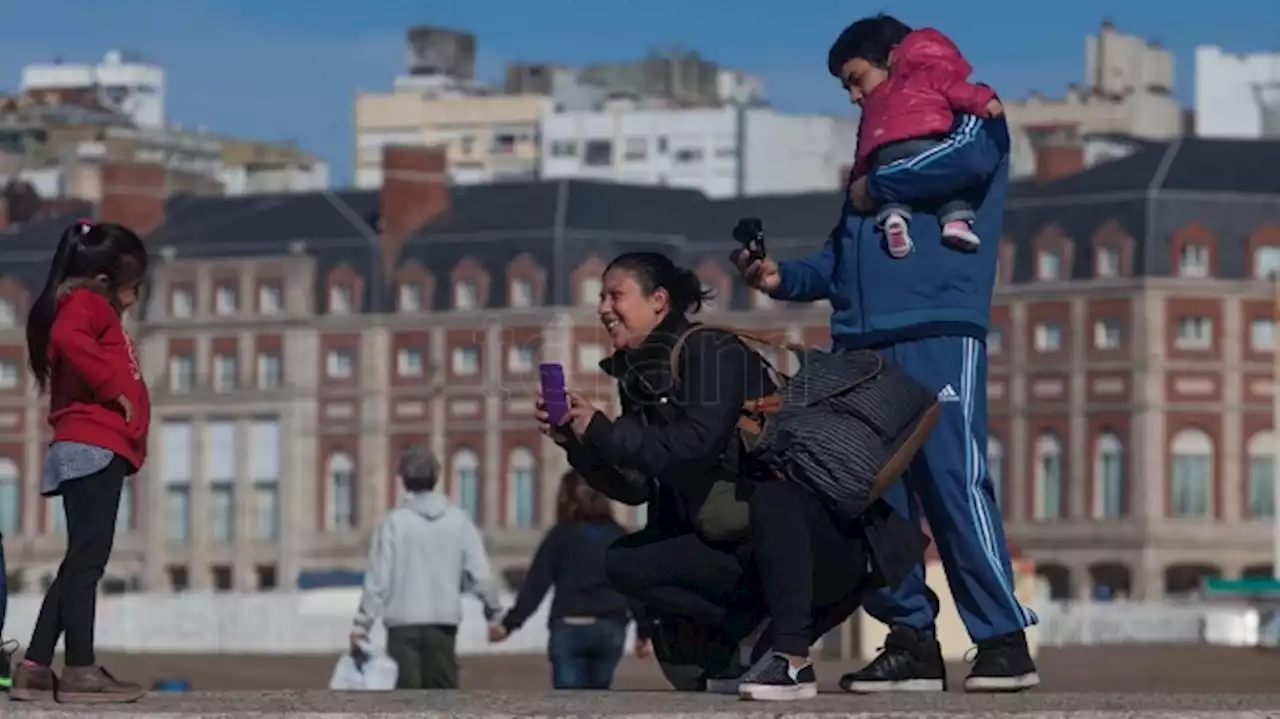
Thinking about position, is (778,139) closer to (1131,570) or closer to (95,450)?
(1131,570)

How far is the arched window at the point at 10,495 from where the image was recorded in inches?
3127

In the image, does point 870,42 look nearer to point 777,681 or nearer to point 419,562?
point 777,681

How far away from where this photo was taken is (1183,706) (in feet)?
26.2

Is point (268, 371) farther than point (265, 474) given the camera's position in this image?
Yes

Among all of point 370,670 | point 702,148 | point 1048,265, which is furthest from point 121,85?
point 370,670

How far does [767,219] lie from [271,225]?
11.3 meters

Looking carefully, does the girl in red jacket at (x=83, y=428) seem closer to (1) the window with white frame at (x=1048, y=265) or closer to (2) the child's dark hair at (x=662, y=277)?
(2) the child's dark hair at (x=662, y=277)

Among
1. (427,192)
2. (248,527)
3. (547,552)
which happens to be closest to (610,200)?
(427,192)

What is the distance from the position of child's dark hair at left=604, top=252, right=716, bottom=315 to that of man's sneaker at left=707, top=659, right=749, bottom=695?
2.79ft

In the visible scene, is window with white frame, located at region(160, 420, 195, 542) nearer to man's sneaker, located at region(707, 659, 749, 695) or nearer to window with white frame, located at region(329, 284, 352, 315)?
window with white frame, located at region(329, 284, 352, 315)

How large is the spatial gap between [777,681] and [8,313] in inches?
2944

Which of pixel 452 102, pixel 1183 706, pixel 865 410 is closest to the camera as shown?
pixel 1183 706

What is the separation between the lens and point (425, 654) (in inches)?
542

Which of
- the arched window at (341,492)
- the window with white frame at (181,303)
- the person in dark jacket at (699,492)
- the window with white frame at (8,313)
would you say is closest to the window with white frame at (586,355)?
the arched window at (341,492)
